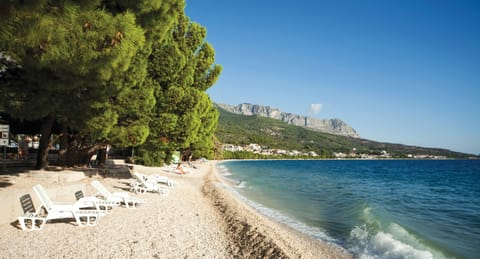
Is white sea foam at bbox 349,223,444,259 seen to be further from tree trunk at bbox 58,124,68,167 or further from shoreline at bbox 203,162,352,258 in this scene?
tree trunk at bbox 58,124,68,167

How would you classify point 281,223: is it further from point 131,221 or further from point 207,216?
point 131,221

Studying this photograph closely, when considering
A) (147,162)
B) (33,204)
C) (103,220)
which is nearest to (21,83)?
(33,204)

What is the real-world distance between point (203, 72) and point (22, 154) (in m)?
13.9

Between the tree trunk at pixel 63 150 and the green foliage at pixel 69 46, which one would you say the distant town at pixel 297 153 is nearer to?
the tree trunk at pixel 63 150

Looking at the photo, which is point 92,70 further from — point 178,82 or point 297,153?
point 297,153

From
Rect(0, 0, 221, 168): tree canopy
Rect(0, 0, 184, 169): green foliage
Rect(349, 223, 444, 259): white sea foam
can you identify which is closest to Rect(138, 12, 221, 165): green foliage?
Rect(0, 0, 221, 168): tree canopy

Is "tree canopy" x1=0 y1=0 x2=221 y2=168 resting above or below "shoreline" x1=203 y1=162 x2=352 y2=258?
above

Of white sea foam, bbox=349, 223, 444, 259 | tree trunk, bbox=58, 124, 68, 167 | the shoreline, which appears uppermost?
tree trunk, bbox=58, 124, 68, 167

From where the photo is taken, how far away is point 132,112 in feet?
44.3

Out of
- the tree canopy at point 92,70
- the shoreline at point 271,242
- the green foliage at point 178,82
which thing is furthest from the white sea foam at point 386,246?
the green foliage at point 178,82

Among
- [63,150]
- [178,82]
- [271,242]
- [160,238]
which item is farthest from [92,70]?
[178,82]

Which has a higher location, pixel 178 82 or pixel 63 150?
pixel 178 82

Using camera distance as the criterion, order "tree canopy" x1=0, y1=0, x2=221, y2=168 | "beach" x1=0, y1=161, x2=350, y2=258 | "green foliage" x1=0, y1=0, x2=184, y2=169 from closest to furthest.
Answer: "green foliage" x1=0, y1=0, x2=184, y2=169 < "tree canopy" x1=0, y1=0, x2=221, y2=168 < "beach" x1=0, y1=161, x2=350, y2=258

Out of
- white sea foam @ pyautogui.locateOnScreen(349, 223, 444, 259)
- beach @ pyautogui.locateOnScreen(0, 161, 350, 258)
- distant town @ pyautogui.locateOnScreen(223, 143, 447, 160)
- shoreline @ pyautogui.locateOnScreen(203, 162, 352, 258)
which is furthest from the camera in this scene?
distant town @ pyautogui.locateOnScreen(223, 143, 447, 160)
